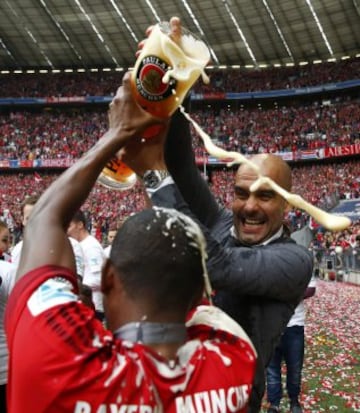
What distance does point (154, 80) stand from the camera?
163cm

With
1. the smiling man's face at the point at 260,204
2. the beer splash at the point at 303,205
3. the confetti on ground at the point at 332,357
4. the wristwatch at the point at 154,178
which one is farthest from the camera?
the confetti on ground at the point at 332,357

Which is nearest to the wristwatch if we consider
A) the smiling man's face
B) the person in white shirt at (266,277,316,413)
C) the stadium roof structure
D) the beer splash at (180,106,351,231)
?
the beer splash at (180,106,351,231)

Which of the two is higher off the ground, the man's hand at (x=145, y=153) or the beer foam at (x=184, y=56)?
the beer foam at (x=184, y=56)

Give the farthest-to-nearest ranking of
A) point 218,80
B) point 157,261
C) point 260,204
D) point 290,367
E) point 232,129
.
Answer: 1. point 218,80
2. point 232,129
3. point 290,367
4. point 260,204
5. point 157,261

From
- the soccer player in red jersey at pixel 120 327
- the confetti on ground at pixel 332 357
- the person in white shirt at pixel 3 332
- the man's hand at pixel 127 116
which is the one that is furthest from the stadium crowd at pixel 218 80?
the soccer player in red jersey at pixel 120 327

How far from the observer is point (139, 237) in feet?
4.33

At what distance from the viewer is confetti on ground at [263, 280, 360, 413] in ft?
19.0

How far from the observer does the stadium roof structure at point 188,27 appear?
36188mm

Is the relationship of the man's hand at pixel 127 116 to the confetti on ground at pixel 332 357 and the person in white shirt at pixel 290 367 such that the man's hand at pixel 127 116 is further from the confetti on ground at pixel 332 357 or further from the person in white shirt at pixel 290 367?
the confetti on ground at pixel 332 357

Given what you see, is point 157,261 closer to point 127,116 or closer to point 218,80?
point 127,116

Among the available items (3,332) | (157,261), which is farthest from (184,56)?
(3,332)

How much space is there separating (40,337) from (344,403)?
5268mm

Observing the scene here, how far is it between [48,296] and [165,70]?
777 mm

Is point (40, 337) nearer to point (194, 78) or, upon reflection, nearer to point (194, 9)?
point (194, 78)
